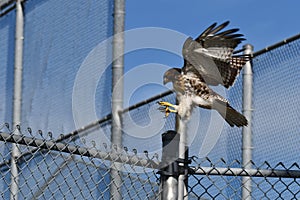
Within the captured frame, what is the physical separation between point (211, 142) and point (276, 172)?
1.07 metres

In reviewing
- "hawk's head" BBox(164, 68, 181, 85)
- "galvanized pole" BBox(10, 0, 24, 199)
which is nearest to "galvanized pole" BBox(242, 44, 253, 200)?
"hawk's head" BBox(164, 68, 181, 85)

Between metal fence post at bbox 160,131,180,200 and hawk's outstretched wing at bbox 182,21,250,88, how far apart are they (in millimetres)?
690

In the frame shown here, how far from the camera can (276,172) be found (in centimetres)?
323

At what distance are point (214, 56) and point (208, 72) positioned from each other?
0.17 meters

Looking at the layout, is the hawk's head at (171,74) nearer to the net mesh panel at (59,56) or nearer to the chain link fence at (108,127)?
the chain link fence at (108,127)

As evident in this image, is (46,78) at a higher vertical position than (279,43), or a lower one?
higher

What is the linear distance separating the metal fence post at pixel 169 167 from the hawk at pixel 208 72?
0.53 metres

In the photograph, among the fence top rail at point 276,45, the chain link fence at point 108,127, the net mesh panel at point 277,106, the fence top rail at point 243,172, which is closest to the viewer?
the fence top rail at point 243,172

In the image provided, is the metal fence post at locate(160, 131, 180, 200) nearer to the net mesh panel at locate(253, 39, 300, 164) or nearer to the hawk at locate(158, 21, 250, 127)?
the hawk at locate(158, 21, 250, 127)

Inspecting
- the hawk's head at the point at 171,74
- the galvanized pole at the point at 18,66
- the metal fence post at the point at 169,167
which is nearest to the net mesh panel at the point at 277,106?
the hawk's head at the point at 171,74

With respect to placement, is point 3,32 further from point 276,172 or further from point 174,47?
point 276,172

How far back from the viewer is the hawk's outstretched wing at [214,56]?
361 centimetres

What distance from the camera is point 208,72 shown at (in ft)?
12.6

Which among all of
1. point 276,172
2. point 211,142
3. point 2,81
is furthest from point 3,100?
point 276,172
